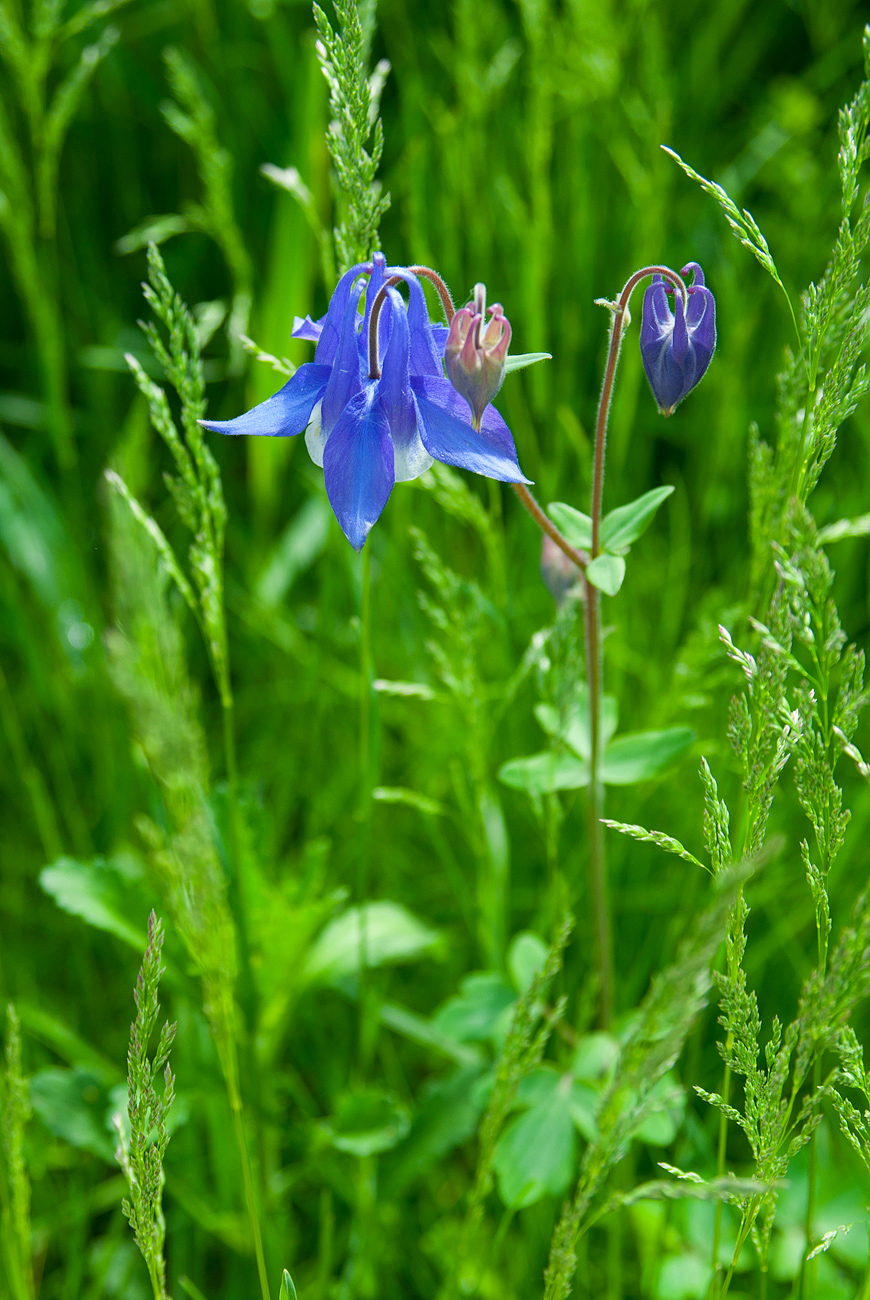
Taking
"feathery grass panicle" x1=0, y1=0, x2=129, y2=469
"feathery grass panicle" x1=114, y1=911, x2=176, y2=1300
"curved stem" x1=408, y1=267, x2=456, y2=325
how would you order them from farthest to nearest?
"feathery grass panicle" x1=0, y1=0, x2=129, y2=469 → "curved stem" x1=408, y1=267, x2=456, y2=325 → "feathery grass panicle" x1=114, y1=911, x2=176, y2=1300

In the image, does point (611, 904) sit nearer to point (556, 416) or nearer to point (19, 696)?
point (556, 416)

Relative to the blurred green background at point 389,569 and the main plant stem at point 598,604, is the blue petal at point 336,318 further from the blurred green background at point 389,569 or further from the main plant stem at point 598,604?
the blurred green background at point 389,569

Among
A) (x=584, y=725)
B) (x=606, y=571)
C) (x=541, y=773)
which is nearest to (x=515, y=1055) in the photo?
(x=606, y=571)

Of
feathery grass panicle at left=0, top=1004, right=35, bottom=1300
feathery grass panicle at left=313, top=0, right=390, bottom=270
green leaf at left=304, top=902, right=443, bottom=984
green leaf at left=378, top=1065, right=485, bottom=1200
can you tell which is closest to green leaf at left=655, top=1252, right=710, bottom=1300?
green leaf at left=378, top=1065, right=485, bottom=1200

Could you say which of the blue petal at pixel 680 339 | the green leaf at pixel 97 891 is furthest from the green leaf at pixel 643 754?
the green leaf at pixel 97 891

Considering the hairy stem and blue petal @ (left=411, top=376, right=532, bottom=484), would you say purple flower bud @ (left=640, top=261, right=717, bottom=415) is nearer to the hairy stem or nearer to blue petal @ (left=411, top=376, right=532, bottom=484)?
blue petal @ (left=411, top=376, right=532, bottom=484)

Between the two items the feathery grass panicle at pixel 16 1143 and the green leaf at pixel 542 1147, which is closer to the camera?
the feathery grass panicle at pixel 16 1143

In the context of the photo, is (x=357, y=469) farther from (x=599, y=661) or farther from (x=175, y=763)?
(x=599, y=661)
